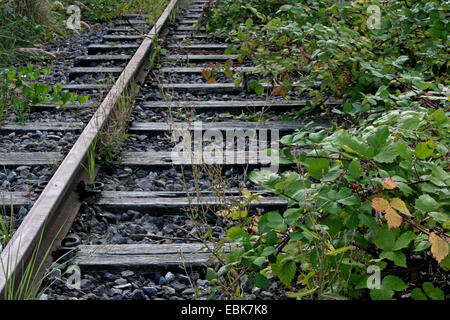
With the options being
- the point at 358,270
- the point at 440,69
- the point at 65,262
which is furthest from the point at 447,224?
the point at 440,69

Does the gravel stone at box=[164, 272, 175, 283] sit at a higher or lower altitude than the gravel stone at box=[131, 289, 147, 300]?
higher

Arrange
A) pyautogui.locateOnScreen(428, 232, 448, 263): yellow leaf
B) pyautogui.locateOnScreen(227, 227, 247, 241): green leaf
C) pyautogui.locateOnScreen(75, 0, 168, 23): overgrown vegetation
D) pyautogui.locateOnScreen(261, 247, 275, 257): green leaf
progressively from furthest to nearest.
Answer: pyautogui.locateOnScreen(75, 0, 168, 23): overgrown vegetation, pyautogui.locateOnScreen(227, 227, 247, 241): green leaf, pyautogui.locateOnScreen(261, 247, 275, 257): green leaf, pyautogui.locateOnScreen(428, 232, 448, 263): yellow leaf

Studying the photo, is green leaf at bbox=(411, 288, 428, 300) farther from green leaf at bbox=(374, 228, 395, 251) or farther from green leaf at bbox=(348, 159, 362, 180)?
green leaf at bbox=(348, 159, 362, 180)

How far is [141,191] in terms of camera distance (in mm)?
3178

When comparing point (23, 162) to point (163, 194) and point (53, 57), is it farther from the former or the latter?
point (53, 57)

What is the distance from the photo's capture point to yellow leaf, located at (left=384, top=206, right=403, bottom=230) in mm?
1786

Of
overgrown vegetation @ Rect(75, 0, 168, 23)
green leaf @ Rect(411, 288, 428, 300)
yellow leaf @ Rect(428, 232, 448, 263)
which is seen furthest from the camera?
overgrown vegetation @ Rect(75, 0, 168, 23)

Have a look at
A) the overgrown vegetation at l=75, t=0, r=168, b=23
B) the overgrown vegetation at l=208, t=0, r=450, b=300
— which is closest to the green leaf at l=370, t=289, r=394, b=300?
the overgrown vegetation at l=208, t=0, r=450, b=300

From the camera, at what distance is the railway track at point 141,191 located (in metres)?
2.45

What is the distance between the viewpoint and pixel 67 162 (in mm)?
3209

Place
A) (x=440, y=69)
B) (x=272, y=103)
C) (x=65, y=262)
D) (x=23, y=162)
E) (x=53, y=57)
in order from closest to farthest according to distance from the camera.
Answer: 1. (x=65, y=262)
2. (x=23, y=162)
3. (x=440, y=69)
4. (x=272, y=103)
5. (x=53, y=57)

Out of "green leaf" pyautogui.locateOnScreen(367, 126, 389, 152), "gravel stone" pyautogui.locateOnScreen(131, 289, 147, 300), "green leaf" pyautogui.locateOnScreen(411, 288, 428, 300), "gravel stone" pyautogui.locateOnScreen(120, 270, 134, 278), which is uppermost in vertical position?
"green leaf" pyautogui.locateOnScreen(367, 126, 389, 152)

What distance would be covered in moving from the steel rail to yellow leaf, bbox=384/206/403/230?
1.39 meters
